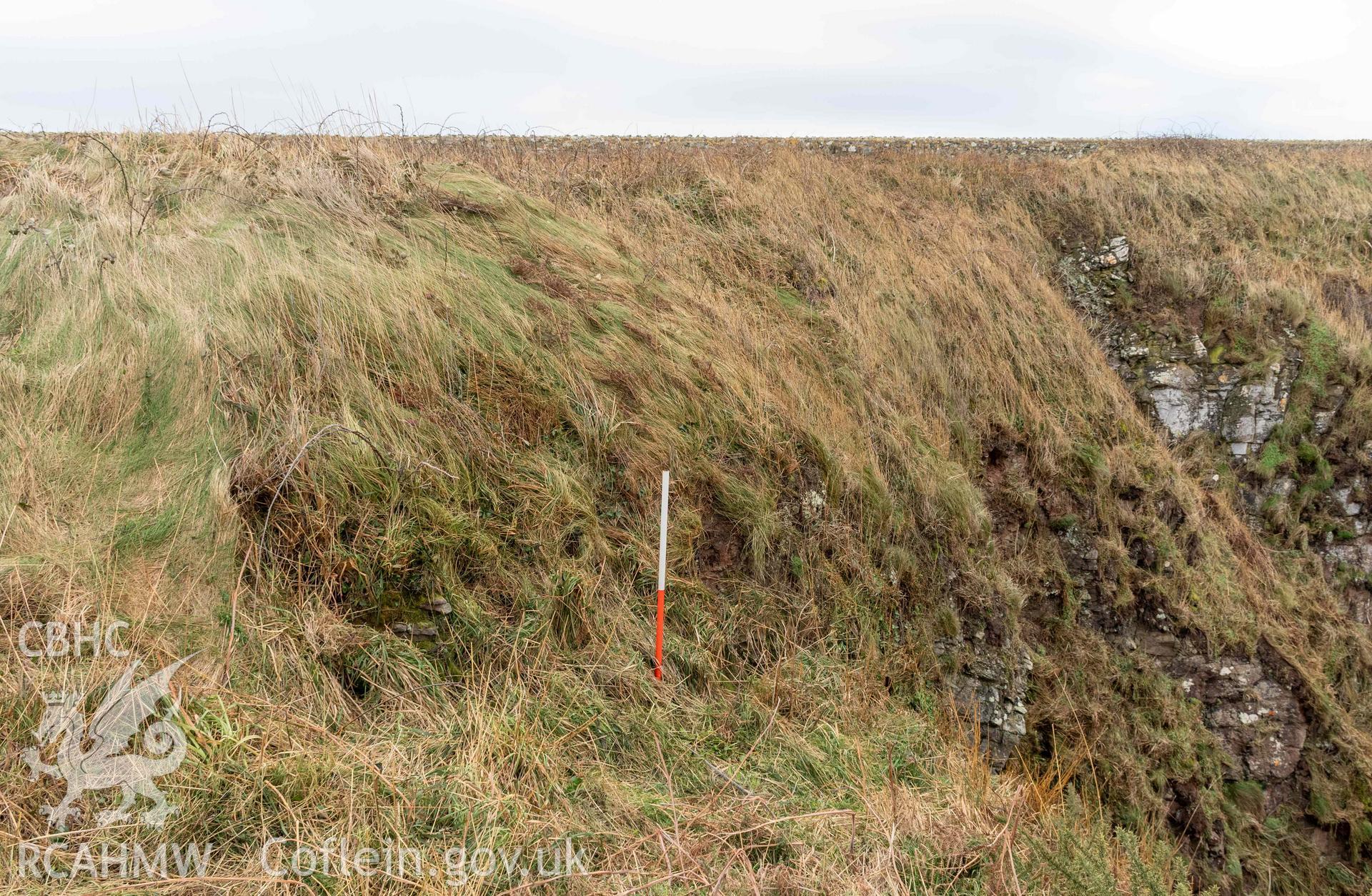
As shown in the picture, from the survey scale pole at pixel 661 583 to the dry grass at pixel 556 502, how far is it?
113 millimetres

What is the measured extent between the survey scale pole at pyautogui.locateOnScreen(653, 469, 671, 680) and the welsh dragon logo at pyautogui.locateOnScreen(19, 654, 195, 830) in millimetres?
2454

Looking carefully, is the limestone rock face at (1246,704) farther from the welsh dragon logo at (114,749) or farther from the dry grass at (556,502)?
the welsh dragon logo at (114,749)

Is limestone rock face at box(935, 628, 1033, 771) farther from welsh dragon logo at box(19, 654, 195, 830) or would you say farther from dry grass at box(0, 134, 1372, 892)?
welsh dragon logo at box(19, 654, 195, 830)

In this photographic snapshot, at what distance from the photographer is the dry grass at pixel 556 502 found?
11.4 feet

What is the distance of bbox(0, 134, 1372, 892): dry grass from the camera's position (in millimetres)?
3473

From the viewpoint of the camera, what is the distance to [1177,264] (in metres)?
10.5

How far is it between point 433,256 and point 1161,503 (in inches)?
290

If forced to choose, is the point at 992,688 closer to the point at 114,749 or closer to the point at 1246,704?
the point at 1246,704

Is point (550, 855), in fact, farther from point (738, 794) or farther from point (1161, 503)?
point (1161, 503)

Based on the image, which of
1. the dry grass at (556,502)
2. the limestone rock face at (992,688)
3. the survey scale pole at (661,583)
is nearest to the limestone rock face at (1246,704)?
the dry grass at (556,502)

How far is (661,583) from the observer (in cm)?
494

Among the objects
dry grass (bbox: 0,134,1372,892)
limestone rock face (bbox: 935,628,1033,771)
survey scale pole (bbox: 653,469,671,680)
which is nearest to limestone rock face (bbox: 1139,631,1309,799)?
dry grass (bbox: 0,134,1372,892)

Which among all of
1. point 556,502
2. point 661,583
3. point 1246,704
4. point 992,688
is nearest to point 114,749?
point 556,502

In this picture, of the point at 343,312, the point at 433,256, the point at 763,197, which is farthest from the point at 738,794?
the point at 763,197
